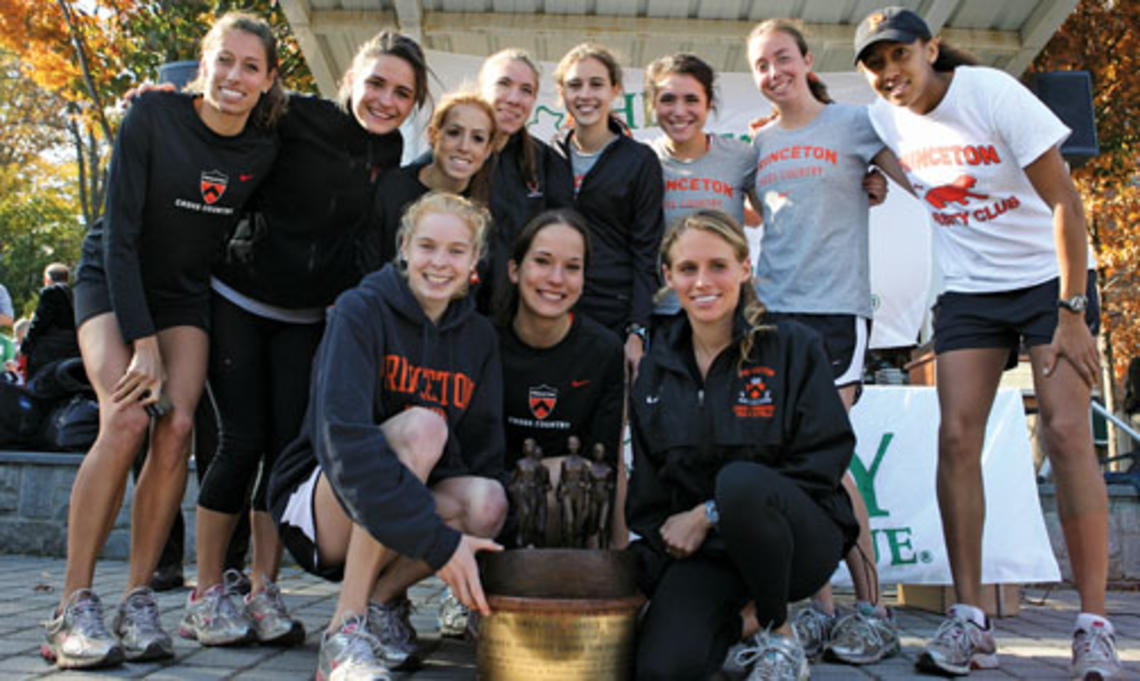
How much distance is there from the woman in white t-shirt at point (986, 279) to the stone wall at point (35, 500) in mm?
4327

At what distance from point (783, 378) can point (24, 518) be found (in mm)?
4619

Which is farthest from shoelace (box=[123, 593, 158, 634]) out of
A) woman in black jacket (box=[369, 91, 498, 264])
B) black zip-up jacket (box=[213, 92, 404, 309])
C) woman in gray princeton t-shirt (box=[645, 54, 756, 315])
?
woman in gray princeton t-shirt (box=[645, 54, 756, 315])

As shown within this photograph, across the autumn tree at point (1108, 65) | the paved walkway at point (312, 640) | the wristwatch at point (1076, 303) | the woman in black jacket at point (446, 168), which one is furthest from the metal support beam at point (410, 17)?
the autumn tree at point (1108, 65)

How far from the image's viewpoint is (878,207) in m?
6.57

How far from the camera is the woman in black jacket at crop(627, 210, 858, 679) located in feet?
7.86

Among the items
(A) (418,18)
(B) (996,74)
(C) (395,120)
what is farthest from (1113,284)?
(C) (395,120)

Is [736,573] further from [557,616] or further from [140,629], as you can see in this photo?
[140,629]

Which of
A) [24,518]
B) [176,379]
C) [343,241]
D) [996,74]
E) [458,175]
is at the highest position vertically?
[996,74]

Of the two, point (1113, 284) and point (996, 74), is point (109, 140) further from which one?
point (1113, 284)

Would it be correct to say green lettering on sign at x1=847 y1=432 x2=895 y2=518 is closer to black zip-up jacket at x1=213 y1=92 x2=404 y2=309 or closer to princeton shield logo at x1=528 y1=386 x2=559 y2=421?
princeton shield logo at x1=528 y1=386 x2=559 y2=421

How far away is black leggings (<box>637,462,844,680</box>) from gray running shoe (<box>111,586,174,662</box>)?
131 centimetres

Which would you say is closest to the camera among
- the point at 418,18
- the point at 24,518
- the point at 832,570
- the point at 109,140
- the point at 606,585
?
the point at 606,585

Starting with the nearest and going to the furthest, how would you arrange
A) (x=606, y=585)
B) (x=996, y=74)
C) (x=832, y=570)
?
(x=606, y=585) → (x=832, y=570) → (x=996, y=74)

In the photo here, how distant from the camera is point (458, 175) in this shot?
3.27 metres
